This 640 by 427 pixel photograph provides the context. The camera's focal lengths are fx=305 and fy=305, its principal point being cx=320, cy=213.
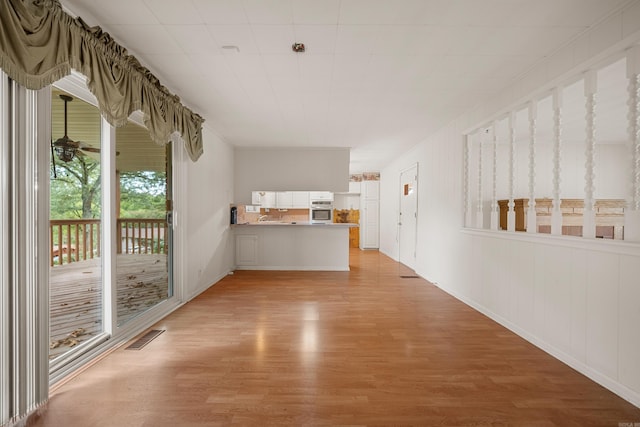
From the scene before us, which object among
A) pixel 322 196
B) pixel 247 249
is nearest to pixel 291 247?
pixel 247 249

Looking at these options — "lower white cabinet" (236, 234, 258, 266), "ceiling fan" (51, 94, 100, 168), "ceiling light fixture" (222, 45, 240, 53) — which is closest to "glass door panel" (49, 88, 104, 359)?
"ceiling fan" (51, 94, 100, 168)

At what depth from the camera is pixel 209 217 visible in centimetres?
533

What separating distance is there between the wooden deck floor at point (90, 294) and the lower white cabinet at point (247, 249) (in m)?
1.55

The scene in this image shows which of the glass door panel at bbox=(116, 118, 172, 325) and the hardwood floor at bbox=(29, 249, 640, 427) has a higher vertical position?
the glass door panel at bbox=(116, 118, 172, 325)

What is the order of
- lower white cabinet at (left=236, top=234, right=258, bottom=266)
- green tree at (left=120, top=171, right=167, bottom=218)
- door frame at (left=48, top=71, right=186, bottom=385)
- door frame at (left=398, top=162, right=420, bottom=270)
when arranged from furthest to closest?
lower white cabinet at (left=236, top=234, right=258, bottom=266) → door frame at (left=398, top=162, right=420, bottom=270) → green tree at (left=120, top=171, right=167, bottom=218) → door frame at (left=48, top=71, right=186, bottom=385)

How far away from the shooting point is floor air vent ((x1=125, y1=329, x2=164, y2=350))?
9.45 ft

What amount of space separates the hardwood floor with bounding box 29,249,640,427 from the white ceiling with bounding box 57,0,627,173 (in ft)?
9.07

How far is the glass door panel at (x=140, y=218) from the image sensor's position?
13.0ft

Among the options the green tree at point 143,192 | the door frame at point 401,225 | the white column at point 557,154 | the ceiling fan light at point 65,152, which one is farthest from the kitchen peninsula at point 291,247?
the white column at point 557,154

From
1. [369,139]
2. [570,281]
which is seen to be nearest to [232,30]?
[570,281]

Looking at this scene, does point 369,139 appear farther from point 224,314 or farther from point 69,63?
point 69,63

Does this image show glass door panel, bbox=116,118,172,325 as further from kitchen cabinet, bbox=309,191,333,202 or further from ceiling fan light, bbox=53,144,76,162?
kitchen cabinet, bbox=309,191,333,202

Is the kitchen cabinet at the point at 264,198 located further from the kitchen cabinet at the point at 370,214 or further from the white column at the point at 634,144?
the white column at the point at 634,144

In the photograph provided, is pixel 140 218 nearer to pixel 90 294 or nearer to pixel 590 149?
pixel 90 294
